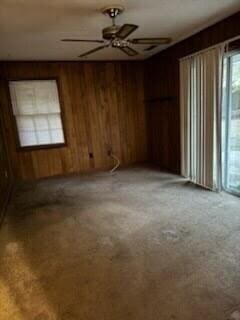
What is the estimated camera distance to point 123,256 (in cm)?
222

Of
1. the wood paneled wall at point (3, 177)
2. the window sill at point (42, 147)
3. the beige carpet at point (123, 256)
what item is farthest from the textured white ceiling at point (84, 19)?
the beige carpet at point (123, 256)

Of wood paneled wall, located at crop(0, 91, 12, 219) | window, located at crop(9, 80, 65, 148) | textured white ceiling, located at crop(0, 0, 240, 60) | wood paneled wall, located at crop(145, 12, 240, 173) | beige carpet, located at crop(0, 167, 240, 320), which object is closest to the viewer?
beige carpet, located at crop(0, 167, 240, 320)

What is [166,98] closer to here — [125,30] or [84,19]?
[84,19]

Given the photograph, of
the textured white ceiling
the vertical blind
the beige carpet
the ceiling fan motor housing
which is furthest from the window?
the ceiling fan motor housing

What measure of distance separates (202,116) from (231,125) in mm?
421

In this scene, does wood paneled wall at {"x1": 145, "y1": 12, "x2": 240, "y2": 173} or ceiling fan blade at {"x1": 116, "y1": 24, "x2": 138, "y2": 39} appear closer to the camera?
ceiling fan blade at {"x1": 116, "y1": 24, "x2": 138, "y2": 39}

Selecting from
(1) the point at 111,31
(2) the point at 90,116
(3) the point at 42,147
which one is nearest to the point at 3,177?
(3) the point at 42,147

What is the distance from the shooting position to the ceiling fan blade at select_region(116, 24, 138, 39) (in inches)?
80.1

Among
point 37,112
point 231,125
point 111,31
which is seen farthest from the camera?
point 37,112

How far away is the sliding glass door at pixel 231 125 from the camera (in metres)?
3.22

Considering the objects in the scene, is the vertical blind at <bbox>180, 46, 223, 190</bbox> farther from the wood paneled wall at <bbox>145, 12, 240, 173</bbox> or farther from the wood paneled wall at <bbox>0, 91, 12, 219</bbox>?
the wood paneled wall at <bbox>0, 91, 12, 219</bbox>

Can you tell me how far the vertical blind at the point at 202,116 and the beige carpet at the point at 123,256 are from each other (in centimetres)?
35

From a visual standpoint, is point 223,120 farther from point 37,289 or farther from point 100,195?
point 37,289

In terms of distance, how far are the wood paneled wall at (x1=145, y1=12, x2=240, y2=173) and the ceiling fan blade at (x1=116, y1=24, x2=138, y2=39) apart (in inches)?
63.5
